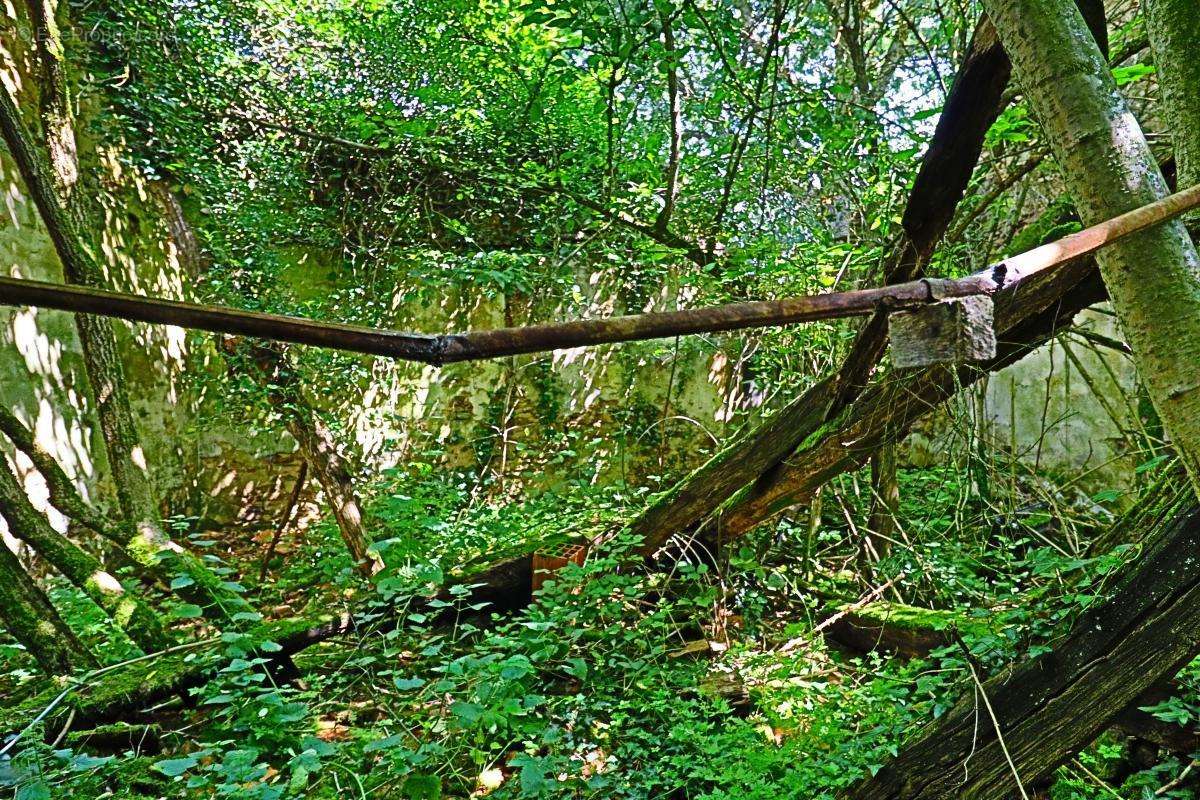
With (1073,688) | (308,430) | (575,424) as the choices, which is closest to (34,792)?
(1073,688)

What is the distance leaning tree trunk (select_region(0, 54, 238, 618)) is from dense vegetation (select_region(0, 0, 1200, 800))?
20mm

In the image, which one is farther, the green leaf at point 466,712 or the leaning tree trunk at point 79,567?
the leaning tree trunk at point 79,567

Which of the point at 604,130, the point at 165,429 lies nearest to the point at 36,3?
the point at 165,429

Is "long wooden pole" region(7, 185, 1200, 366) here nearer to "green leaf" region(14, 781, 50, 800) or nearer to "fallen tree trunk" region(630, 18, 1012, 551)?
"fallen tree trunk" region(630, 18, 1012, 551)

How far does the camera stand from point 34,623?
7.45 ft

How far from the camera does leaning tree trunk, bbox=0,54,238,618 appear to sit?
2.99m

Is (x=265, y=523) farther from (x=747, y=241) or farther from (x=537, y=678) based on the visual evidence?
(x=747, y=241)

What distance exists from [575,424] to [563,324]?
5714mm

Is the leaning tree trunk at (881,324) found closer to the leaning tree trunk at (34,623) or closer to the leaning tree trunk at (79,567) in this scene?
the leaning tree trunk at (79,567)

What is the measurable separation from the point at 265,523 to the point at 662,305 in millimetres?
4252

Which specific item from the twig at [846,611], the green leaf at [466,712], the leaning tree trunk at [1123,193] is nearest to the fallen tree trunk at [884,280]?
the leaning tree trunk at [1123,193]

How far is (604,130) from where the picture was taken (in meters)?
5.48

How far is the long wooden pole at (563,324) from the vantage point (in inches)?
38.7

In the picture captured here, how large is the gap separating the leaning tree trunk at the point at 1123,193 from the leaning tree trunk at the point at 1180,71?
0.80 ft
